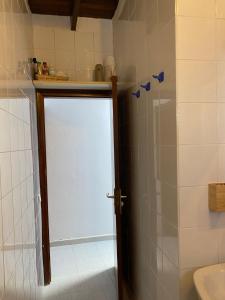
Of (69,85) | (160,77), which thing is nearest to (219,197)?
(160,77)

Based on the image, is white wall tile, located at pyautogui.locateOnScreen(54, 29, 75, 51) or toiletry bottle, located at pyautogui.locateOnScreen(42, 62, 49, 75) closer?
toiletry bottle, located at pyautogui.locateOnScreen(42, 62, 49, 75)

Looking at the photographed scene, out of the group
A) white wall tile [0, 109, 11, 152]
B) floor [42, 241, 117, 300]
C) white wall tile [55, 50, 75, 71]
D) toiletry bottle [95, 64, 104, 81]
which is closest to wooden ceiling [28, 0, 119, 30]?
→ white wall tile [55, 50, 75, 71]

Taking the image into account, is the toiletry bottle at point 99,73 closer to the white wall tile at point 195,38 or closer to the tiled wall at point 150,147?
the tiled wall at point 150,147

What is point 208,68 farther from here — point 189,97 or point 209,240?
point 209,240

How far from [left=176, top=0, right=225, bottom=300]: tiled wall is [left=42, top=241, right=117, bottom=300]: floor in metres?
1.28

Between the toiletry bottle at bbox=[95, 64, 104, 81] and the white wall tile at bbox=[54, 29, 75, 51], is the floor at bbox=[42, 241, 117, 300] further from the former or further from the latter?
the white wall tile at bbox=[54, 29, 75, 51]

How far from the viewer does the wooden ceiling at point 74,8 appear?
2.06m

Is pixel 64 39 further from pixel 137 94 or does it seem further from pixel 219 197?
pixel 219 197

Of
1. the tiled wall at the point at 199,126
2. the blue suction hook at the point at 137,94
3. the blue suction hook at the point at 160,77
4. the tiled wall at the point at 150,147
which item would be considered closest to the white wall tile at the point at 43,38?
the tiled wall at the point at 150,147

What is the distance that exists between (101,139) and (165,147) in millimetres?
2078

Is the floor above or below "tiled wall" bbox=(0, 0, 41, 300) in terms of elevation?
below

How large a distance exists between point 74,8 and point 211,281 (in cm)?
209

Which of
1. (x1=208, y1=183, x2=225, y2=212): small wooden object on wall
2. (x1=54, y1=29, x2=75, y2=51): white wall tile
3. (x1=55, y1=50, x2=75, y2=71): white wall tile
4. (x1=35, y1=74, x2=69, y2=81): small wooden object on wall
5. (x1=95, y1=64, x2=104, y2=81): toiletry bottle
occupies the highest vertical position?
(x1=54, y1=29, x2=75, y2=51): white wall tile

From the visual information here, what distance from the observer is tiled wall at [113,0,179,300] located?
4.02 feet
